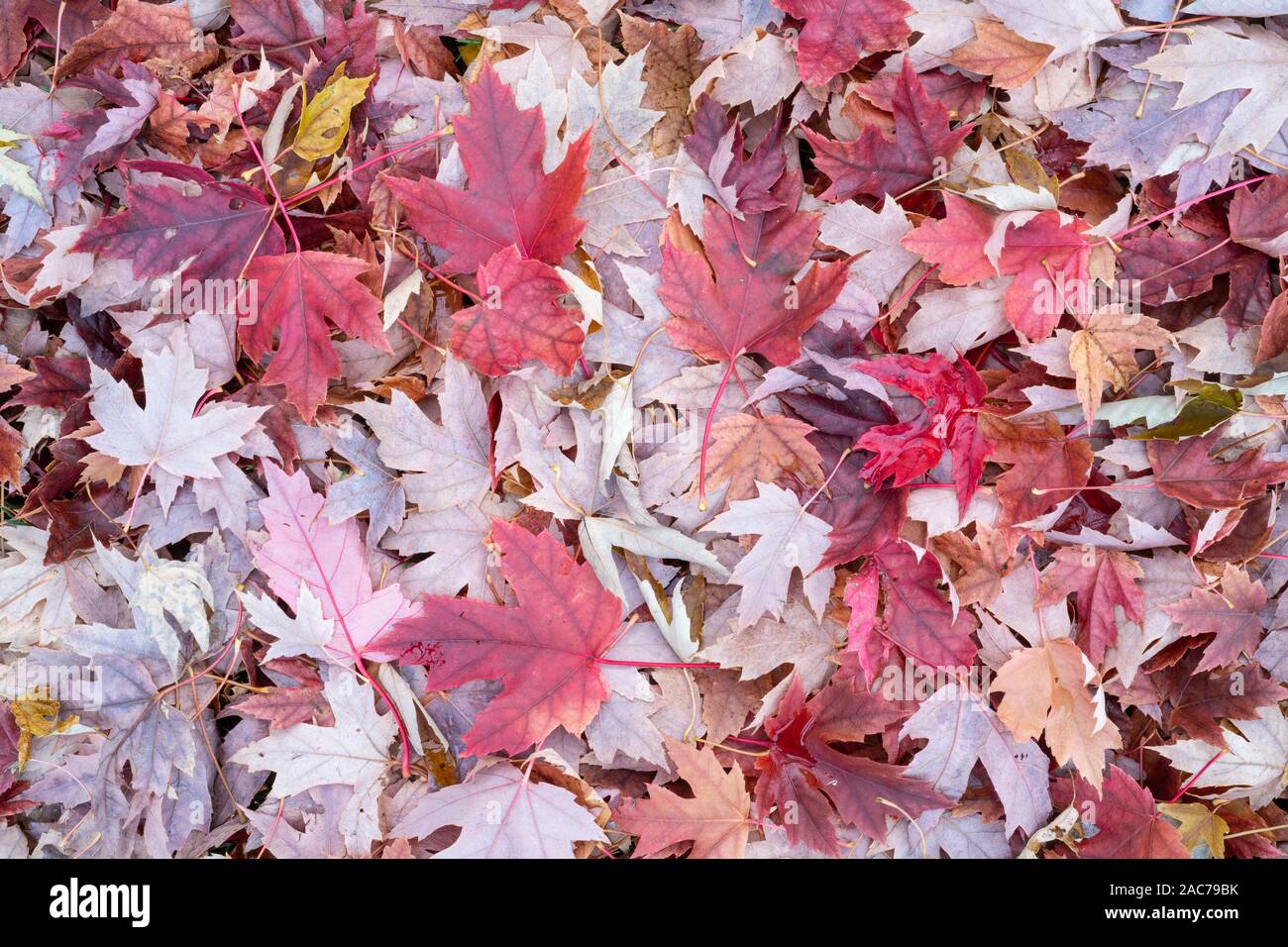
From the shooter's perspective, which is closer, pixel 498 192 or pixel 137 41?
pixel 498 192

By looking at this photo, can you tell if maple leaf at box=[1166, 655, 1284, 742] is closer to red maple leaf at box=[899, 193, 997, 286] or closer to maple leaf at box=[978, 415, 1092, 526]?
maple leaf at box=[978, 415, 1092, 526]

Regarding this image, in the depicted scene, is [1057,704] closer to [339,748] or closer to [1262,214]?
[1262,214]

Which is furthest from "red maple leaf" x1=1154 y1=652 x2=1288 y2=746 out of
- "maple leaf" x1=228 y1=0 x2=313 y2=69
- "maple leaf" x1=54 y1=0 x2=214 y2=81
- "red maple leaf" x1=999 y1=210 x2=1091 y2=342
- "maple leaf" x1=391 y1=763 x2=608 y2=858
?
"maple leaf" x1=54 y1=0 x2=214 y2=81

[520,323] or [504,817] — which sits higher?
[520,323]

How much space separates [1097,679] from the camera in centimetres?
111

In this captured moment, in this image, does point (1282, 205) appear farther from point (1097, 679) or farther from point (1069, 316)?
point (1097, 679)

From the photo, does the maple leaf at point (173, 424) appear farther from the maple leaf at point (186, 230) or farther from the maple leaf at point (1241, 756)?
the maple leaf at point (1241, 756)

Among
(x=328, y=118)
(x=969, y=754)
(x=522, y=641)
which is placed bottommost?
(x=969, y=754)

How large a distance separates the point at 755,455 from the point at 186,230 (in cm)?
79

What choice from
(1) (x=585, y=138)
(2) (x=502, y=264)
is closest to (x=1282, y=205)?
(1) (x=585, y=138)

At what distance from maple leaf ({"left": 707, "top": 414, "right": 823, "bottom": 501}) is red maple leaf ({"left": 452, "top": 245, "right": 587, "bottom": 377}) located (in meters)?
0.22

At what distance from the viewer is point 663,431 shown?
1.11 m

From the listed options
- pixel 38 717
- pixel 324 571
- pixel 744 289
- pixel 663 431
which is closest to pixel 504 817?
pixel 324 571

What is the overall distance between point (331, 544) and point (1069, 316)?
1.04 metres
